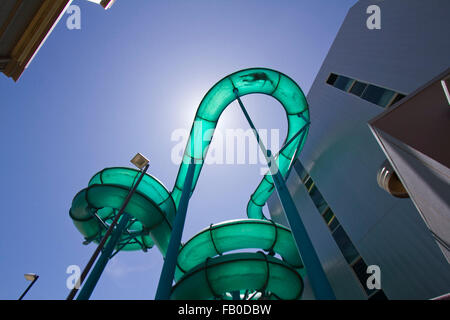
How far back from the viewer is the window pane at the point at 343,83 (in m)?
11.3

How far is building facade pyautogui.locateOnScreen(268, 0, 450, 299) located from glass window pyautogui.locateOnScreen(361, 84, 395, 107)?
44 millimetres

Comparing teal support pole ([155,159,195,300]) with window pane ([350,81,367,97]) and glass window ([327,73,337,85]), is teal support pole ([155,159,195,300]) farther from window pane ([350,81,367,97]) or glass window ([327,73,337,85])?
glass window ([327,73,337,85])

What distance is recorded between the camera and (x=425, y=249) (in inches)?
237

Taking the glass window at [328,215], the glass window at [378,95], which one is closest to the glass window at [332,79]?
the glass window at [378,95]

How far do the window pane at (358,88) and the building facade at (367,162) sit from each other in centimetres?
5

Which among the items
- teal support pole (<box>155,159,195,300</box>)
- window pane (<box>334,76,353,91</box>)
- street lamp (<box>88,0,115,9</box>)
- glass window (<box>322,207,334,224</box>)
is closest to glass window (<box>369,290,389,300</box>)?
glass window (<box>322,207,334,224</box>)

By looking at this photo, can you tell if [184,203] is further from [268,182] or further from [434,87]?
[268,182]

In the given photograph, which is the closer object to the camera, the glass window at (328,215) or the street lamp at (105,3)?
the street lamp at (105,3)

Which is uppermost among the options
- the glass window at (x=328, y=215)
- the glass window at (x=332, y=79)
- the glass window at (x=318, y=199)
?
the glass window at (x=332, y=79)

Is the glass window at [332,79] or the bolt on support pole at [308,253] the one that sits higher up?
the glass window at [332,79]

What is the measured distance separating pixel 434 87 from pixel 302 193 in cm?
992

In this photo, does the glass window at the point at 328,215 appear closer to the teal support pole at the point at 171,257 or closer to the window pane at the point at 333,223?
the window pane at the point at 333,223
